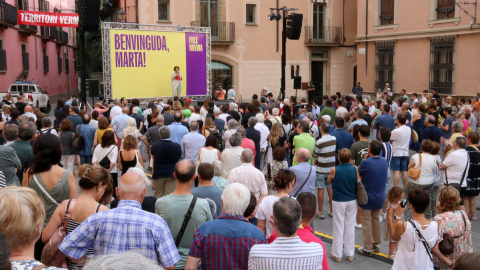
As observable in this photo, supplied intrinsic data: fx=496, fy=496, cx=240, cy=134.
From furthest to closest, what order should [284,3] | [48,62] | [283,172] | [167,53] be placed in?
[48,62], [284,3], [167,53], [283,172]

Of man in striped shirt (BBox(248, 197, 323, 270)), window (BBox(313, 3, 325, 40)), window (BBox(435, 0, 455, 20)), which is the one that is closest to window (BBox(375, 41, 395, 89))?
window (BBox(435, 0, 455, 20))

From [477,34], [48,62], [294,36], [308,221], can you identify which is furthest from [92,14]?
[48,62]

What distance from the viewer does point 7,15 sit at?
79.9ft

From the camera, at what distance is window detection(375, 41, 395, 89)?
2578 cm

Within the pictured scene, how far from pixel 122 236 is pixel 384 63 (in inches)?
984

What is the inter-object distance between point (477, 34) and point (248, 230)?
20.3 m

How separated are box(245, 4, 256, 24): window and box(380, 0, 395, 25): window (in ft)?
23.8

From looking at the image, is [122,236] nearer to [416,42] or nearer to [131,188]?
[131,188]

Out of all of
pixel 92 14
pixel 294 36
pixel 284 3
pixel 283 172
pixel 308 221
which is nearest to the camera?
pixel 308 221

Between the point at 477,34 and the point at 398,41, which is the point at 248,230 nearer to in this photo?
the point at 477,34

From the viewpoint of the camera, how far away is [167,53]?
22.2 m

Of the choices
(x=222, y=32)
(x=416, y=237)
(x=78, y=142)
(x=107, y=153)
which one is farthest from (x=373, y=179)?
(x=222, y=32)

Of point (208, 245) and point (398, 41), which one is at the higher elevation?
point (398, 41)

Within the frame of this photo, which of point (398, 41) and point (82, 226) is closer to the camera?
point (82, 226)
